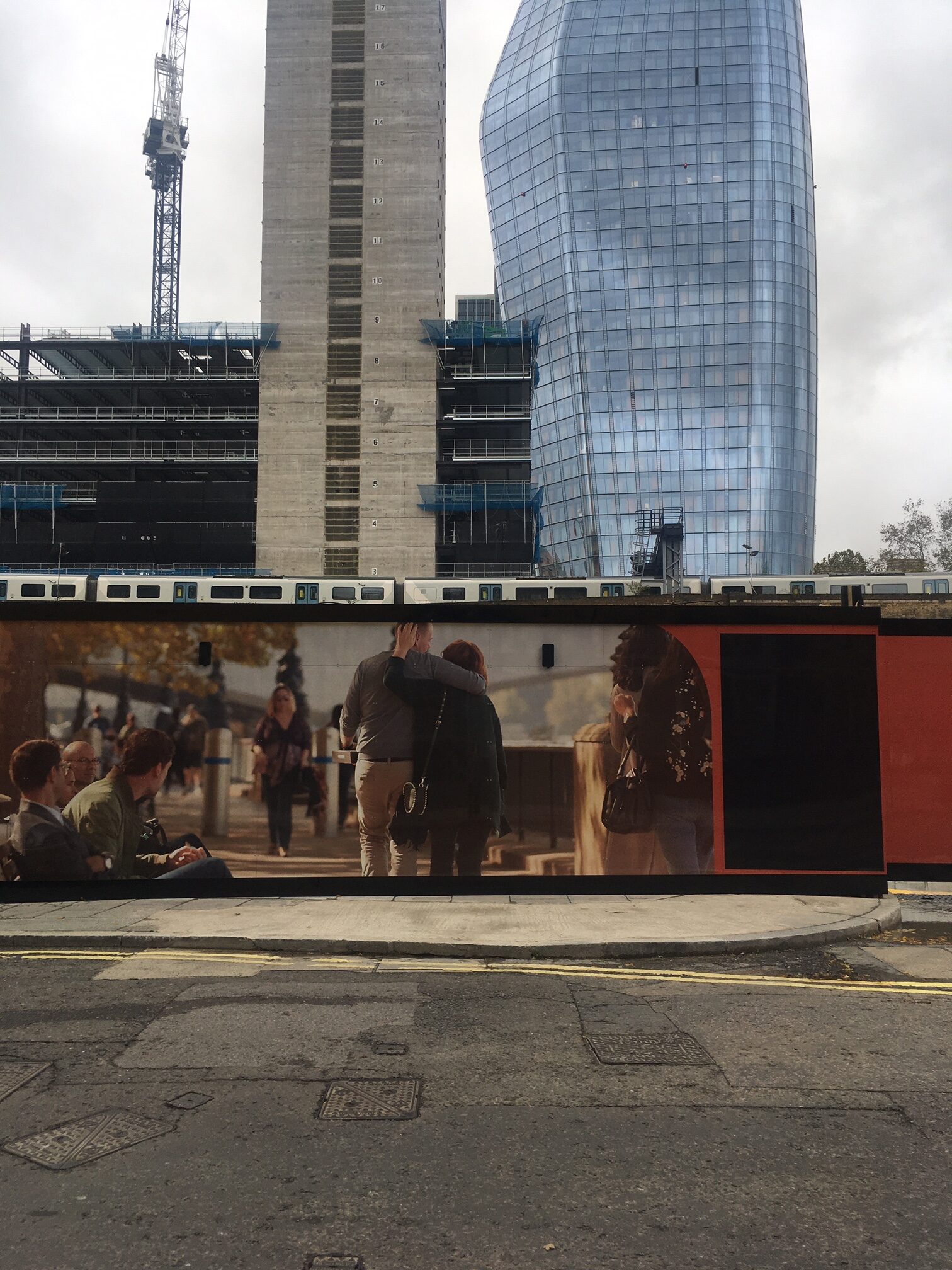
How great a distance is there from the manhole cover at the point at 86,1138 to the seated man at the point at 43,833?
18.9 ft

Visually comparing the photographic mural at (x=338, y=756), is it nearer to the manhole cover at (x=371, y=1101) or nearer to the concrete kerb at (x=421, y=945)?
the concrete kerb at (x=421, y=945)

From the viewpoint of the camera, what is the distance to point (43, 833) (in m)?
9.88

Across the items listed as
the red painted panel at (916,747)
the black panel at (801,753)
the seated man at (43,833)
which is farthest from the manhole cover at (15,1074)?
the red painted panel at (916,747)

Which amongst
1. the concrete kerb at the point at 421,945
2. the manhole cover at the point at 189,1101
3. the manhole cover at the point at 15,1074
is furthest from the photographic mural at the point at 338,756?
the manhole cover at the point at 189,1101

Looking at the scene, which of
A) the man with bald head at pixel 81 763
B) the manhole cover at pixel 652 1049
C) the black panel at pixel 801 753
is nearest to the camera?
the manhole cover at pixel 652 1049

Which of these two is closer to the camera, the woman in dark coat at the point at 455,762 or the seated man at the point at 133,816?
the seated man at the point at 133,816

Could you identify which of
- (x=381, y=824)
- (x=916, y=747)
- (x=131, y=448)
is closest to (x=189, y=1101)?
(x=381, y=824)

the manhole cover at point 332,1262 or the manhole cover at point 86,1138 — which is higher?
the manhole cover at point 332,1262

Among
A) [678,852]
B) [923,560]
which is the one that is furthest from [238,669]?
[923,560]

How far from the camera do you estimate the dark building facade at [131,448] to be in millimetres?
69312

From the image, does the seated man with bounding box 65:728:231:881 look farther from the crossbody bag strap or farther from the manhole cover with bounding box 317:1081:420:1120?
the manhole cover with bounding box 317:1081:420:1120

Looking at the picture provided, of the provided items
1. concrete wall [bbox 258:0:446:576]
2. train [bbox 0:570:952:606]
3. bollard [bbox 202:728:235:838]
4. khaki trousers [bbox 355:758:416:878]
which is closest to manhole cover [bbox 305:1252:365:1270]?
khaki trousers [bbox 355:758:416:878]

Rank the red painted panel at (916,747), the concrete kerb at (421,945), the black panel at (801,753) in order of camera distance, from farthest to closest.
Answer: the red painted panel at (916,747) < the black panel at (801,753) < the concrete kerb at (421,945)

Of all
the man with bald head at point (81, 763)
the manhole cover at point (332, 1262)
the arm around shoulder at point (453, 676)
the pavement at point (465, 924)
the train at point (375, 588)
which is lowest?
the pavement at point (465, 924)
